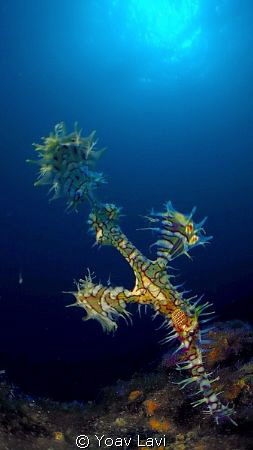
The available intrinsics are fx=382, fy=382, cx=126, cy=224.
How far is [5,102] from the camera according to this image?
35250mm

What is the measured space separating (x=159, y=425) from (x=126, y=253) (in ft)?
8.65

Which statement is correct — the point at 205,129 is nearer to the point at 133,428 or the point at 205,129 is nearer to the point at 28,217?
the point at 28,217

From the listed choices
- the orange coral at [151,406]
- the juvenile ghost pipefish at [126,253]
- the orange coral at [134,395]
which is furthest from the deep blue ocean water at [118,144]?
the juvenile ghost pipefish at [126,253]

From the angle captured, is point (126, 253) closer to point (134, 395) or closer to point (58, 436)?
point (58, 436)

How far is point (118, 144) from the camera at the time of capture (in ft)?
157

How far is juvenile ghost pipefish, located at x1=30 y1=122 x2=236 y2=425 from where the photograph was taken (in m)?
3.58

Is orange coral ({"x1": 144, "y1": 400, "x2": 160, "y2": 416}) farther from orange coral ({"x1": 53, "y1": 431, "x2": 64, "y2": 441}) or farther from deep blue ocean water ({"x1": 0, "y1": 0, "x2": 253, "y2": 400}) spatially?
deep blue ocean water ({"x1": 0, "y1": 0, "x2": 253, "y2": 400})

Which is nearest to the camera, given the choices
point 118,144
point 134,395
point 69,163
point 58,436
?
point 69,163

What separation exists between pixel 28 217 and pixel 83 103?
534 inches

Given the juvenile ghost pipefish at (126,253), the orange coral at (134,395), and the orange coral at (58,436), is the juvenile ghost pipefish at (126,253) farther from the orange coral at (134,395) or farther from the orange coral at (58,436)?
the orange coral at (134,395)

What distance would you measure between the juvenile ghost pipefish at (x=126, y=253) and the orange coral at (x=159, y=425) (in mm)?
1249

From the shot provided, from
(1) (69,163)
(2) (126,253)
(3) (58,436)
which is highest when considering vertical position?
(1) (69,163)

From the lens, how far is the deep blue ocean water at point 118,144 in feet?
86.3

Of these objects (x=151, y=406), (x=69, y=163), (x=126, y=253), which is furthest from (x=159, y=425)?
(x=69, y=163)
